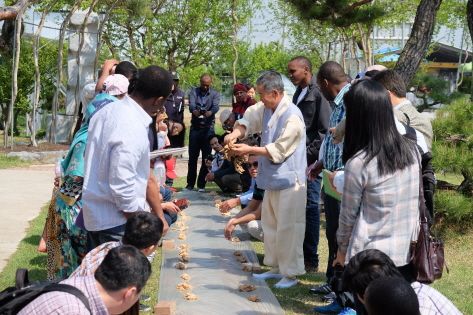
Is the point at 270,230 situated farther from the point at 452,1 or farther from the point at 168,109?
the point at 452,1

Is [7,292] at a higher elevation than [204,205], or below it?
higher

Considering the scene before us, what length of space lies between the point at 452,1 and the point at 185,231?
2811cm

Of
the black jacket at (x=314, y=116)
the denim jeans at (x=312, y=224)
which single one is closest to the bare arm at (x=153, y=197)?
the denim jeans at (x=312, y=224)

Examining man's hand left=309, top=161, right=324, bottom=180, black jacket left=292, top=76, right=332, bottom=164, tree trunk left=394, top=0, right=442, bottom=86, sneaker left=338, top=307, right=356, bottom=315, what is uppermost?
tree trunk left=394, top=0, right=442, bottom=86

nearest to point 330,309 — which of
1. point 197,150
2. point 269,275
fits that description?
point 269,275

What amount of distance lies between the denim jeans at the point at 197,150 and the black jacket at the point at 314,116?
16.5 feet

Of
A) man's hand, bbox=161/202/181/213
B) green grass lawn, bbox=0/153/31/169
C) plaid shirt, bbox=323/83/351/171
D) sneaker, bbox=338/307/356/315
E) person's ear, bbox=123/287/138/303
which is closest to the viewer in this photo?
person's ear, bbox=123/287/138/303

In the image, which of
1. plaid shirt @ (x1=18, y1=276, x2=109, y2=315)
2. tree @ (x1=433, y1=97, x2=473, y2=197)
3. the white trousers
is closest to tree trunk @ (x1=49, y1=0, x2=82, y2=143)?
tree @ (x1=433, y1=97, x2=473, y2=197)

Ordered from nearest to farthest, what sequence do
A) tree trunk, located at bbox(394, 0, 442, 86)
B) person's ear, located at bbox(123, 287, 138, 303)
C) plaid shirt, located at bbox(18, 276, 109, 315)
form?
plaid shirt, located at bbox(18, 276, 109, 315), person's ear, located at bbox(123, 287, 138, 303), tree trunk, located at bbox(394, 0, 442, 86)

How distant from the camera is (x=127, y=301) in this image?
3193mm

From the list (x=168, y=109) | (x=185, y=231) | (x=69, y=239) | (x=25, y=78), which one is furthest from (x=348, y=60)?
(x=69, y=239)

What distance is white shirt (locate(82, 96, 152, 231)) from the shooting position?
411cm

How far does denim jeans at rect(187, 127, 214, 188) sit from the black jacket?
5.04m

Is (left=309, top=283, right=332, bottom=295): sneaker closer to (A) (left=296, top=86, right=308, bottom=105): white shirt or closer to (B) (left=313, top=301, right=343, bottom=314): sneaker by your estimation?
(B) (left=313, top=301, right=343, bottom=314): sneaker
